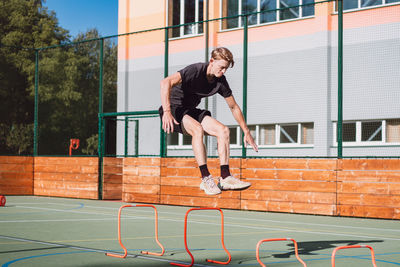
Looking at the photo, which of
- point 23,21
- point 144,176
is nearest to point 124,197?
point 144,176

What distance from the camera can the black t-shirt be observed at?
6.23 metres

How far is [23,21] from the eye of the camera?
4134 cm

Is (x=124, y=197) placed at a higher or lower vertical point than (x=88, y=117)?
lower

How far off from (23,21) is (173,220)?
3300cm

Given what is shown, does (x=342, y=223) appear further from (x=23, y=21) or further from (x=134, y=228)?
(x=23, y=21)

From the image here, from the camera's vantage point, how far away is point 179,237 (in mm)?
9406

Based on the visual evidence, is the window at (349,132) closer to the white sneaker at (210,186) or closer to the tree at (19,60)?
the white sneaker at (210,186)

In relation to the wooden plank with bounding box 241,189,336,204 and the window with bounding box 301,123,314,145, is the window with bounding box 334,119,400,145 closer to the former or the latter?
the window with bounding box 301,123,314,145

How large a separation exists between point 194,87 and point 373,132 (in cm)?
1078

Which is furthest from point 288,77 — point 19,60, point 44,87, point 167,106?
point 19,60

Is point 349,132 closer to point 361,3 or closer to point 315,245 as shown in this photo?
point 361,3

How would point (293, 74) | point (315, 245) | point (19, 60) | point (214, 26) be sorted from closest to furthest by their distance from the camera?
point (315, 245) → point (293, 74) → point (214, 26) → point (19, 60)

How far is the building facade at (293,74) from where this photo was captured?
16.0 metres

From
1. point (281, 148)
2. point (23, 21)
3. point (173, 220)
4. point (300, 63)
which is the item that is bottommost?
point (173, 220)
